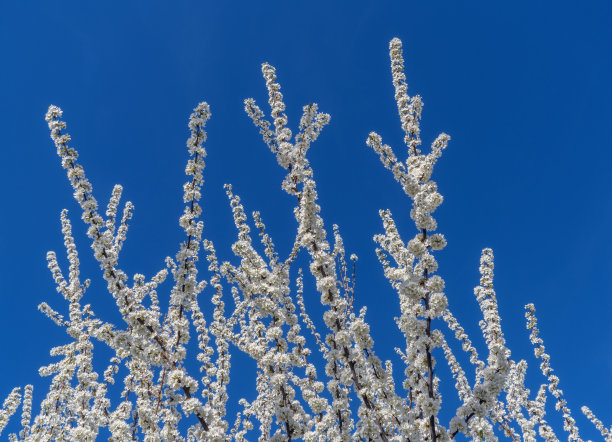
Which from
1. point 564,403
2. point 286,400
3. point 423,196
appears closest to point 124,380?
point 286,400

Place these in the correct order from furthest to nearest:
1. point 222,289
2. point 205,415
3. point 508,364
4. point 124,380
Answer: point 222,289
point 124,380
point 508,364
point 205,415

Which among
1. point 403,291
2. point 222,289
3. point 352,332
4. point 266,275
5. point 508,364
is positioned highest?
point 222,289

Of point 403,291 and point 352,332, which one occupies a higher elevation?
point 403,291

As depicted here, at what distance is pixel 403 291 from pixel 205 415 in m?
3.93

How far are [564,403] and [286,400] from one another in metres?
11.1

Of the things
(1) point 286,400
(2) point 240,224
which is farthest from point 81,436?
(2) point 240,224

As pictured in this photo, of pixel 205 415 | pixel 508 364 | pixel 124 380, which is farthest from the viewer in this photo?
pixel 124 380

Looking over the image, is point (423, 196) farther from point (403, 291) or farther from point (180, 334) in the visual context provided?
point (180, 334)

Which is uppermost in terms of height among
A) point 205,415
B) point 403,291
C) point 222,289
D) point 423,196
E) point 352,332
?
point 222,289

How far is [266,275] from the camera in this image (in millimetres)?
7406

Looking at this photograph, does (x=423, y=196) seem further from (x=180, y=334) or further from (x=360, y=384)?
(x=180, y=334)

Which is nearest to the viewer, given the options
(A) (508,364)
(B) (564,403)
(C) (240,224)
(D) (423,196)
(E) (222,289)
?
(A) (508,364)

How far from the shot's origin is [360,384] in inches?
263

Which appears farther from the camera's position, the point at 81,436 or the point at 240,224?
the point at 240,224
